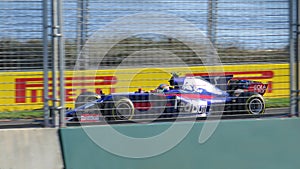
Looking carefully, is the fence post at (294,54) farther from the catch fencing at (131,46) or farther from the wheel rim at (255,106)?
the wheel rim at (255,106)

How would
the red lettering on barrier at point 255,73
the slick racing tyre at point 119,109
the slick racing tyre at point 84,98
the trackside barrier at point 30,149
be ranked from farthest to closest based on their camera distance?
the red lettering on barrier at point 255,73 < the slick racing tyre at point 119,109 < the slick racing tyre at point 84,98 < the trackside barrier at point 30,149

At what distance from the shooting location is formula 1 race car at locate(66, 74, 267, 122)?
18.1ft

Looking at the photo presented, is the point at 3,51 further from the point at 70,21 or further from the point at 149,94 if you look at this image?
the point at 149,94

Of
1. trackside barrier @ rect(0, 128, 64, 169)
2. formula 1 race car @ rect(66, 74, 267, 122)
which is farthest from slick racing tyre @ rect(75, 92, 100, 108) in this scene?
trackside barrier @ rect(0, 128, 64, 169)

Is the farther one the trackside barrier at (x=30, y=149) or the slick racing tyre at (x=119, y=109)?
the slick racing tyre at (x=119, y=109)

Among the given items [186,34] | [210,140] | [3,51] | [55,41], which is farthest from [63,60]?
[210,140]

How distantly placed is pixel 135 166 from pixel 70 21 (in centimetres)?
182

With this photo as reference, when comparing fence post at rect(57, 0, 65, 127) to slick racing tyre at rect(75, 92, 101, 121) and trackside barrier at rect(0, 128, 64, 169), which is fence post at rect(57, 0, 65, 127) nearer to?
slick racing tyre at rect(75, 92, 101, 121)

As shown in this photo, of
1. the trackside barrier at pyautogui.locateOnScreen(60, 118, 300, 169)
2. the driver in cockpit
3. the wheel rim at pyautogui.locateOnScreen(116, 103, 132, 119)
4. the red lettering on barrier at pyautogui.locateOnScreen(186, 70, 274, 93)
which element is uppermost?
the red lettering on barrier at pyautogui.locateOnScreen(186, 70, 274, 93)

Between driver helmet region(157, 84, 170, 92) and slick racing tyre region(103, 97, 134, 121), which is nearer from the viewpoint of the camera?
slick racing tyre region(103, 97, 134, 121)

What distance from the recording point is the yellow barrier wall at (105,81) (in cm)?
546

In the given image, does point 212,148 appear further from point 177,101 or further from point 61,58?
point 61,58

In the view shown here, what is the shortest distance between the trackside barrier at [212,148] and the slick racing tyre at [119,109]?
0.17m

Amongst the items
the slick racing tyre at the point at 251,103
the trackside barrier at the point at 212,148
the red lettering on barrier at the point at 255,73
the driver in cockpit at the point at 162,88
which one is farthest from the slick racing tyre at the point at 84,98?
the slick racing tyre at the point at 251,103
